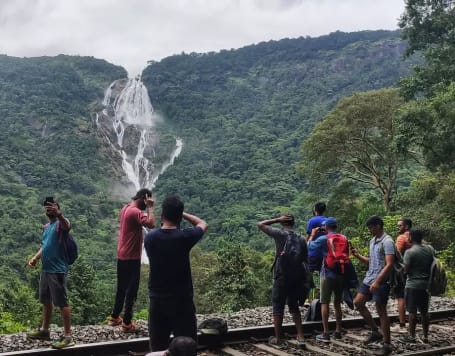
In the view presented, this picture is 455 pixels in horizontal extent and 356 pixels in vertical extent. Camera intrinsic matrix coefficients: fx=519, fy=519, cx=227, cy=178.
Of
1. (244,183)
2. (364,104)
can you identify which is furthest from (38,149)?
(364,104)

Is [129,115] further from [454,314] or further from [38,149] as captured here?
[454,314]

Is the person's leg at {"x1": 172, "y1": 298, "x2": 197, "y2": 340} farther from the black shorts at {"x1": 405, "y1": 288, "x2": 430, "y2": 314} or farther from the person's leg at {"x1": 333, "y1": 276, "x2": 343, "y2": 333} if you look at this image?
the black shorts at {"x1": 405, "y1": 288, "x2": 430, "y2": 314}

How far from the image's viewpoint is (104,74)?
12725cm

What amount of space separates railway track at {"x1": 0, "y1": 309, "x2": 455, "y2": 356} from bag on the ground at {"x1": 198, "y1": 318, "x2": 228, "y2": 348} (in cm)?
4

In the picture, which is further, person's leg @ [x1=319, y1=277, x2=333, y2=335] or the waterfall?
the waterfall

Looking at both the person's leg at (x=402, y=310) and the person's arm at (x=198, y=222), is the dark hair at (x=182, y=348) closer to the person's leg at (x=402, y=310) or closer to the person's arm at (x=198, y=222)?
the person's arm at (x=198, y=222)

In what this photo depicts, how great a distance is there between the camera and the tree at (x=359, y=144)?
2497 cm

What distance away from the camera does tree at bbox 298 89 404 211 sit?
2497 cm

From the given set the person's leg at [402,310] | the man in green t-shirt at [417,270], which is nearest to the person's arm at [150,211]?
the man in green t-shirt at [417,270]

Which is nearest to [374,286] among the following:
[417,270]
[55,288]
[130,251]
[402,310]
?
[417,270]

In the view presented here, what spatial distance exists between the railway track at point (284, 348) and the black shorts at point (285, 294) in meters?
0.47

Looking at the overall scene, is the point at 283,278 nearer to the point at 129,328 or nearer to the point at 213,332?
the point at 213,332

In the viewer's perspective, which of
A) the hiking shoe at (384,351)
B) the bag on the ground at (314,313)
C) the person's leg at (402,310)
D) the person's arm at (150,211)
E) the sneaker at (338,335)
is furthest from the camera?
the bag on the ground at (314,313)

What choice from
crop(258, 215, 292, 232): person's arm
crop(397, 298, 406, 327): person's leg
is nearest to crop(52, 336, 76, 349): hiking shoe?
crop(258, 215, 292, 232): person's arm
